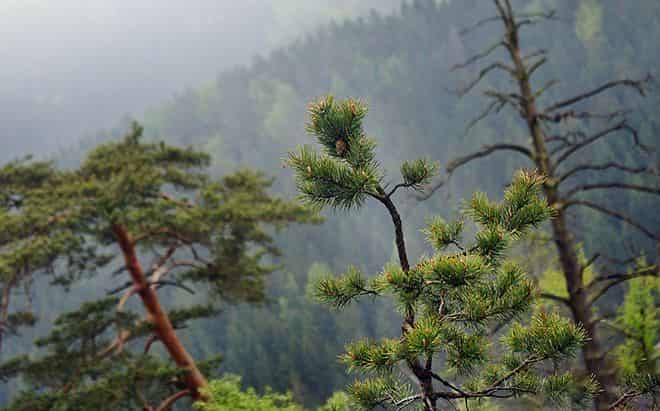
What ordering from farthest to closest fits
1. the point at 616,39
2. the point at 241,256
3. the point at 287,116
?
1. the point at 287,116
2. the point at 616,39
3. the point at 241,256

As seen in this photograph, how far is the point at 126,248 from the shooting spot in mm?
8898

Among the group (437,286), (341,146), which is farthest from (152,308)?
(437,286)

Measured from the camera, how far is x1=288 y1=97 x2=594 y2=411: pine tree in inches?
83.2

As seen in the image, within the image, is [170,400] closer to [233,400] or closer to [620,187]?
[233,400]

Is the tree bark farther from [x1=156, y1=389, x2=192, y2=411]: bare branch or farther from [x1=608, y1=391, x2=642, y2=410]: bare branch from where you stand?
[x1=608, y1=391, x2=642, y2=410]: bare branch

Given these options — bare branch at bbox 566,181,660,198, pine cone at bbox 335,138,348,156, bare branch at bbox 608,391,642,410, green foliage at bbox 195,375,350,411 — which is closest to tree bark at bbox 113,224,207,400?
green foliage at bbox 195,375,350,411

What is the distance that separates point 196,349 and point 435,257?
59884 millimetres

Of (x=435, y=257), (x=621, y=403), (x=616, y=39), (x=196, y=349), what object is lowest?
(x=621, y=403)

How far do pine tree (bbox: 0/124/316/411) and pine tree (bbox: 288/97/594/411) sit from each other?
5.50 m

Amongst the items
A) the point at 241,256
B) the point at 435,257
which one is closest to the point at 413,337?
the point at 435,257

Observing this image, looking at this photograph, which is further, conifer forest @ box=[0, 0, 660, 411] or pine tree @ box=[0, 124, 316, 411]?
pine tree @ box=[0, 124, 316, 411]

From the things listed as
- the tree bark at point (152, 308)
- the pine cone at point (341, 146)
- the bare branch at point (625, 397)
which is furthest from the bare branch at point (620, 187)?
the tree bark at point (152, 308)

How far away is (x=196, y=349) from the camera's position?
57438mm

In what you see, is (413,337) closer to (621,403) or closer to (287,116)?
(621,403)
